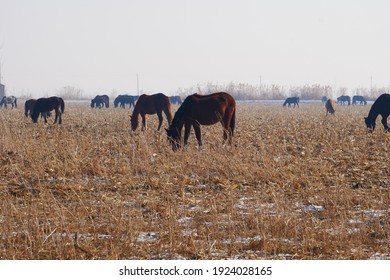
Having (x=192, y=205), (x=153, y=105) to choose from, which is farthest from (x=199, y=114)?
(x=153, y=105)

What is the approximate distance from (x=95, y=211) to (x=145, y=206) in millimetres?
815

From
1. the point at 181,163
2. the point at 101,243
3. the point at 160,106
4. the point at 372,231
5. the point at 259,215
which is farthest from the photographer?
the point at 160,106

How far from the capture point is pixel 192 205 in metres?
8.70

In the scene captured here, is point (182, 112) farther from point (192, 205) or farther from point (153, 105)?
point (153, 105)

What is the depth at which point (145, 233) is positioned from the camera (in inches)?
277

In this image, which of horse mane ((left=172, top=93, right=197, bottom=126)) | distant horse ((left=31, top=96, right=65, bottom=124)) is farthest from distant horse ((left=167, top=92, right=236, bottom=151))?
distant horse ((left=31, top=96, right=65, bottom=124))

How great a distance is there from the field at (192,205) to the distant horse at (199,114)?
1.15 meters

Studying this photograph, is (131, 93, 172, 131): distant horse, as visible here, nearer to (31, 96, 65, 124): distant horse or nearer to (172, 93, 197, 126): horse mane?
(31, 96, 65, 124): distant horse

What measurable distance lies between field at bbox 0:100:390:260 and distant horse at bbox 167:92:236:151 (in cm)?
115

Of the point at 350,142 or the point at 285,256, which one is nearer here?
the point at 285,256

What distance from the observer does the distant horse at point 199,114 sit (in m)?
15.6
